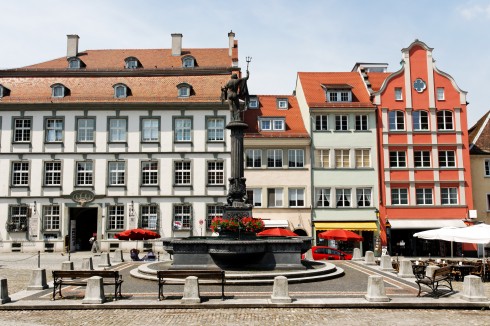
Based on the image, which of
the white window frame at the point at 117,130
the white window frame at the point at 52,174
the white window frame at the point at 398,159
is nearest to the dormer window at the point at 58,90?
the white window frame at the point at 117,130

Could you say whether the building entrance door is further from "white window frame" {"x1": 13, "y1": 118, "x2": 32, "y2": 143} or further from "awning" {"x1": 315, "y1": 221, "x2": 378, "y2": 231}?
"awning" {"x1": 315, "y1": 221, "x2": 378, "y2": 231}

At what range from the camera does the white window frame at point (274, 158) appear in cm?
3947

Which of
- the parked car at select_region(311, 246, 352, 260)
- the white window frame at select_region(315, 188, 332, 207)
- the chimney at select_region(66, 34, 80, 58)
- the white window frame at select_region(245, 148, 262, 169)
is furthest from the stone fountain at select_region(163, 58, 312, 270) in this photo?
the chimney at select_region(66, 34, 80, 58)

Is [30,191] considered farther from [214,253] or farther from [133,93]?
[214,253]

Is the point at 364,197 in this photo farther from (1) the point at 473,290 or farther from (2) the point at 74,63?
(2) the point at 74,63

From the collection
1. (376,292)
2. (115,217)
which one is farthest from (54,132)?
(376,292)

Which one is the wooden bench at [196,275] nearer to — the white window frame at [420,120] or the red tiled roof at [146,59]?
the white window frame at [420,120]

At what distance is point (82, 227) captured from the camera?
41.7m

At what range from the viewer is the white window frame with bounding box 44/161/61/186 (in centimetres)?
3941

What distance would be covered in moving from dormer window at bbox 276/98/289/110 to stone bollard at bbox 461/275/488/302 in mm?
30147

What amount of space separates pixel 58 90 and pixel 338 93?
71.5 feet

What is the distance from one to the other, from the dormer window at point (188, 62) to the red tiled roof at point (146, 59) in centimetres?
47

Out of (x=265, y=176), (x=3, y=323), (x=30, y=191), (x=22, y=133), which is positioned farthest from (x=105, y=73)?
(x=3, y=323)

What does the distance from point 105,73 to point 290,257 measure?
1140 inches
